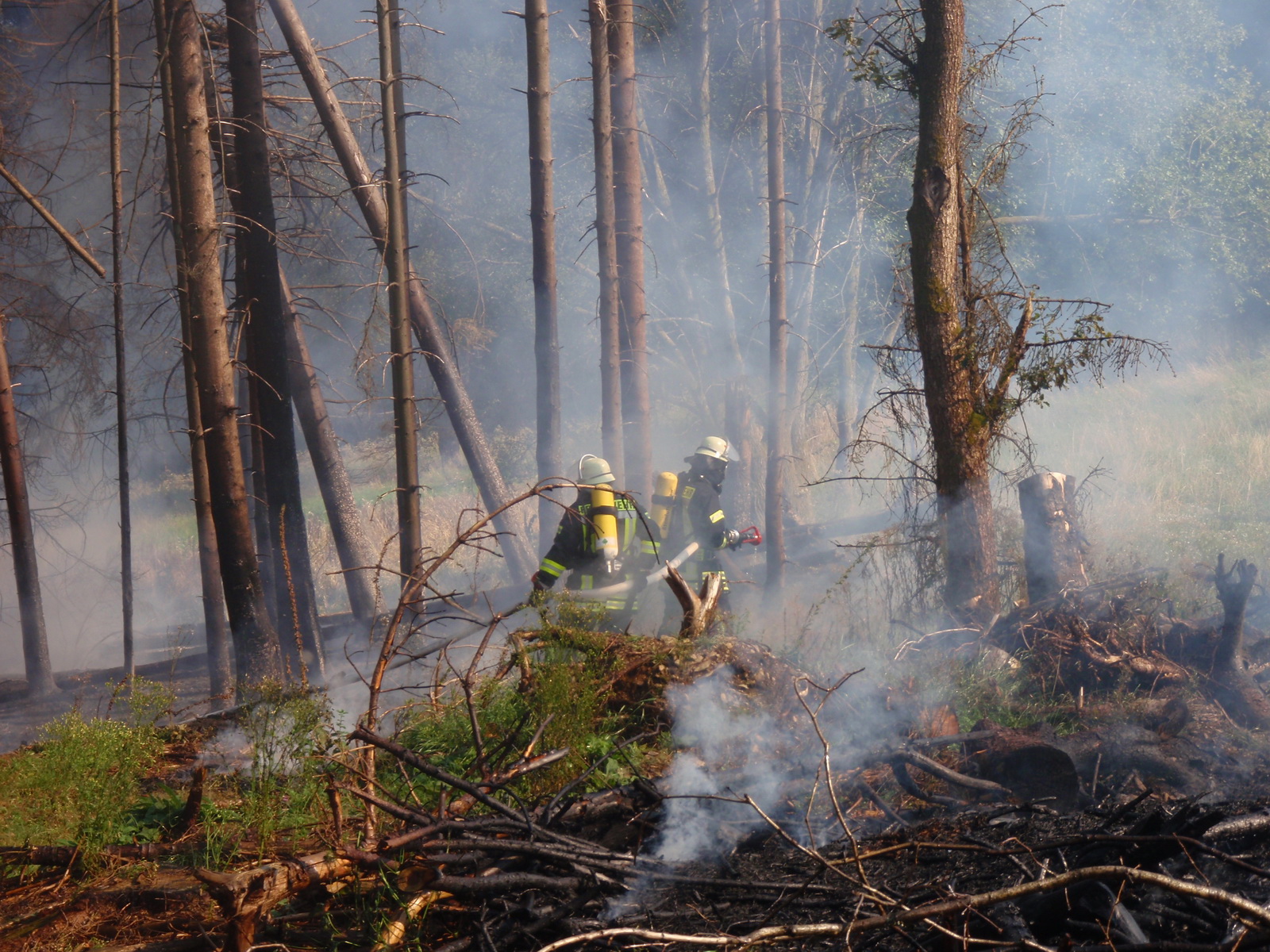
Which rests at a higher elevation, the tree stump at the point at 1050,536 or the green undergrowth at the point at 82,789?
the tree stump at the point at 1050,536

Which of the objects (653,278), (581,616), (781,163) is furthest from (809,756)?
(653,278)

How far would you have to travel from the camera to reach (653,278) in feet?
60.8

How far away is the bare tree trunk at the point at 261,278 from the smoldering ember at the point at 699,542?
0.15 feet

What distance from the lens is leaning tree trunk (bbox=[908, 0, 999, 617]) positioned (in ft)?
21.3

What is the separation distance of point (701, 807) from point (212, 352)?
5.25 m

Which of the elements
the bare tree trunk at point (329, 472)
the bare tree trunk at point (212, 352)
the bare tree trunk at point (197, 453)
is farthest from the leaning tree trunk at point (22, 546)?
the bare tree trunk at point (212, 352)

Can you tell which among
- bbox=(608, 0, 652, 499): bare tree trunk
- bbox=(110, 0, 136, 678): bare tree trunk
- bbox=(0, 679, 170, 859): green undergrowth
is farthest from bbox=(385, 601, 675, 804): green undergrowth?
bbox=(608, 0, 652, 499): bare tree trunk

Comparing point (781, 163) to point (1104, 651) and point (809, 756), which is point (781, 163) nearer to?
point (1104, 651)

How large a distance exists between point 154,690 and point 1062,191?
2060cm

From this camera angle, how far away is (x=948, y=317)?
6500 mm

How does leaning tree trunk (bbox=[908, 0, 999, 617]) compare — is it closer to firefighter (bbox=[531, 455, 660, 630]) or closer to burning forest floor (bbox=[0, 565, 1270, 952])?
burning forest floor (bbox=[0, 565, 1270, 952])

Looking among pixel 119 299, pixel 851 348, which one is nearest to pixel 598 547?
pixel 119 299

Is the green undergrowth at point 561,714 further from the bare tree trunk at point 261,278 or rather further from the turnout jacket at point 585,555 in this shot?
the bare tree trunk at point 261,278

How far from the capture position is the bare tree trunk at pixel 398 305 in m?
7.37
